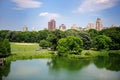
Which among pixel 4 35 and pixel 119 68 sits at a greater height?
pixel 4 35

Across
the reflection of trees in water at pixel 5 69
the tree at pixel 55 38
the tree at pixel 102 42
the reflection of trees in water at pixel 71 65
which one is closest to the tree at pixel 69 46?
the reflection of trees in water at pixel 71 65

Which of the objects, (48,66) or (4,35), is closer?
(48,66)

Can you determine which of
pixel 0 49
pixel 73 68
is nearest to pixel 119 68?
pixel 73 68

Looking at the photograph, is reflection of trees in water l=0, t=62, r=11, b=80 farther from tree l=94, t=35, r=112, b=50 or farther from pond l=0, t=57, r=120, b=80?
tree l=94, t=35, r=112, b=50

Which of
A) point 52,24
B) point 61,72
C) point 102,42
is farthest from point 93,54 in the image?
point 52,24

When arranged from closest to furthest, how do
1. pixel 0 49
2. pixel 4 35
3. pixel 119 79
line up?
1. pixel 119 79
2. pixel 0 49
3. pixel 4 35

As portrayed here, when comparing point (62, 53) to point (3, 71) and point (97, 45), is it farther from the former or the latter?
point (3, 71)

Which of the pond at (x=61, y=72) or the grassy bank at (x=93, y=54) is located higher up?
the grassy bank at (x=93, y=54)

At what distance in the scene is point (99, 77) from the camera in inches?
638

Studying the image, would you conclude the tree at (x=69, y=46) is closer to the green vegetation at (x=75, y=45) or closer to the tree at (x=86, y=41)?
the green vegetation at (x=75, y=45)

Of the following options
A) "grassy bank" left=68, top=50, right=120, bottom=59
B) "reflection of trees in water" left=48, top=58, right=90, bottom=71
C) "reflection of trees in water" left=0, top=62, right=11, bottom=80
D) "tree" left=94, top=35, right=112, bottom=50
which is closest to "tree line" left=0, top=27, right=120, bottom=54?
"tree" left=94, top=35, right=112, bottom=50

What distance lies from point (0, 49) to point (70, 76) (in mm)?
9261

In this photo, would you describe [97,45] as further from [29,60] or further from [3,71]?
[3,71]

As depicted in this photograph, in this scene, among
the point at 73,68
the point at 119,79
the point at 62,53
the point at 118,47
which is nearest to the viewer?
the point at 119,79
